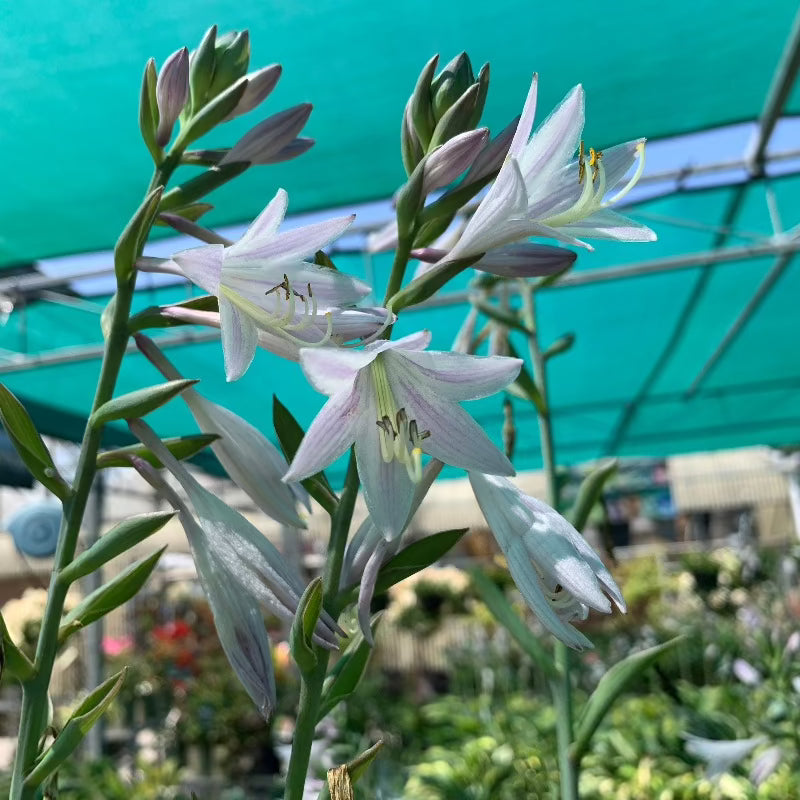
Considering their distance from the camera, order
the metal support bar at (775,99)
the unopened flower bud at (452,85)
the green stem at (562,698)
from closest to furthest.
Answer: the unopened flower bud at (452,85), the green stem at (562,698), the metal support bar at (775,99)

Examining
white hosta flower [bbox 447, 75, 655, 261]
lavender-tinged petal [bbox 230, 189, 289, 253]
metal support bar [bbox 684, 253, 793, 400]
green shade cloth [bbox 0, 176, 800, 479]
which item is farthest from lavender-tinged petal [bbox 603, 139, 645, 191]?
metal support bar [bbox 684, 253, 793, 400]

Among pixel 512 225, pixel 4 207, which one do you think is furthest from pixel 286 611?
pixel 4 207

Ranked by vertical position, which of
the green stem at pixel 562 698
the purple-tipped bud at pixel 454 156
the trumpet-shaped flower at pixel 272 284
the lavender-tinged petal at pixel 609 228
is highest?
the purple-tipped bud at pixel 454 156

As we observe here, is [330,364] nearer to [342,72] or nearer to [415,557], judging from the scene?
[415,557]

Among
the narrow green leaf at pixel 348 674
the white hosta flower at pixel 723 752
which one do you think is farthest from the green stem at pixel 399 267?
the white hosta flower at pixel 723 752

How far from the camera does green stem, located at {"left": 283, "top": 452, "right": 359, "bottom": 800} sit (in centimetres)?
50

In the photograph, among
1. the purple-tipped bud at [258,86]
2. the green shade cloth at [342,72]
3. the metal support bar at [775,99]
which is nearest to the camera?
the purple-tipped bud at [258,86]

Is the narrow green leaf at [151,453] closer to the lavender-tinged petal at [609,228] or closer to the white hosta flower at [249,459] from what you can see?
the white hosta flower at [249,459]

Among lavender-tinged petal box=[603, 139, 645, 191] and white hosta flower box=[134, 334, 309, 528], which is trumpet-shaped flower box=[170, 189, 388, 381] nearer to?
white hosta flower box=[134, 334, 309, 528]

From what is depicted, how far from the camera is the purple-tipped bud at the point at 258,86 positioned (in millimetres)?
741

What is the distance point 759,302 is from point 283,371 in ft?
8.62

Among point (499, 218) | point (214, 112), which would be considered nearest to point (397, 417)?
point (499, 218)

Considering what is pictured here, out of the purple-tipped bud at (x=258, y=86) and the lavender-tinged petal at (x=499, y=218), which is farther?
the purple-tipped bud at (x=258, y=86)

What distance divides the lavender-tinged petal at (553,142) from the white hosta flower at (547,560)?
0.67ft
